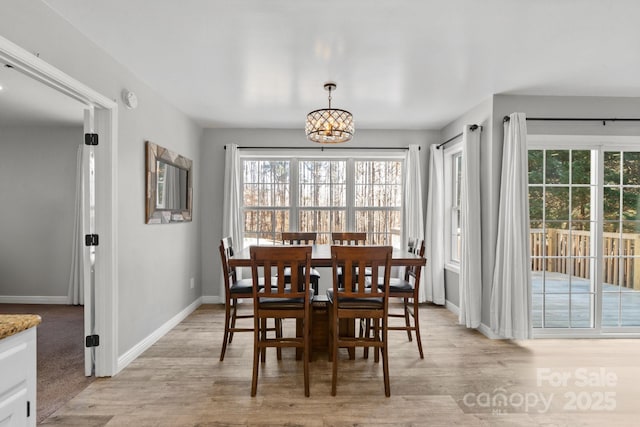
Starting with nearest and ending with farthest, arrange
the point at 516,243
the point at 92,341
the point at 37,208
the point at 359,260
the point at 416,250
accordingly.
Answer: the point at 359,260 < the point at 92,341 < the point at 516,243 < the point at 416,250 < the point at 37,208

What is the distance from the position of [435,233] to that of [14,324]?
4.42 metres

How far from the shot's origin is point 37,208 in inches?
188

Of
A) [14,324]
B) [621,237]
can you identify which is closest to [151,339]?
[14,324]

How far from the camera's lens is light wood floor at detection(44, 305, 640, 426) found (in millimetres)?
2094

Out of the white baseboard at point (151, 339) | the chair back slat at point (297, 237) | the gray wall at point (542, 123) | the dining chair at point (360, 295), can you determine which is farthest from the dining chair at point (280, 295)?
the gray wall at point (542, 123)

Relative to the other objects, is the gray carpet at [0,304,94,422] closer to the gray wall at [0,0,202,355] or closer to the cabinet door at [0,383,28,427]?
the gray wall at [0,0,202,355]

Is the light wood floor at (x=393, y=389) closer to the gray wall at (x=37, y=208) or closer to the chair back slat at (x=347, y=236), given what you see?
the chair back slat at (x=347, y=236)

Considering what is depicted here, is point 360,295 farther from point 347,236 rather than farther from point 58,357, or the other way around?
point 58,357

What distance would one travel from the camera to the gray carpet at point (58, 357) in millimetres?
2338

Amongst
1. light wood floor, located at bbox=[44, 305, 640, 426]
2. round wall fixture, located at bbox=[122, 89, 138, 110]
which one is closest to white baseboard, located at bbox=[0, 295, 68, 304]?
light wood floor, located at bbox=[44, 305, 640, 426]

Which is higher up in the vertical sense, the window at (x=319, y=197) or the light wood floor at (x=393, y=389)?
the window at (x=319, y=197)

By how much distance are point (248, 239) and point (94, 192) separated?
2.56 metres

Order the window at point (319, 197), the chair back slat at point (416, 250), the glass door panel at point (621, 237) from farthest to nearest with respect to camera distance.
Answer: the window at point (319, 197) < the glass door panel at point (621, 237) < the chair back slat at point (416, 250)

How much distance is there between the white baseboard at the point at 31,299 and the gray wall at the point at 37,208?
0.14ft
